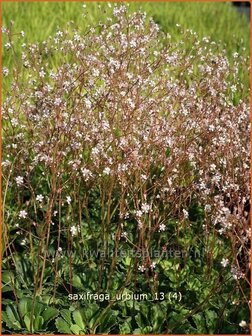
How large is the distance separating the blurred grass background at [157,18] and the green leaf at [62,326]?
3540 mm

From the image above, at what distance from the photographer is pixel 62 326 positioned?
325cm

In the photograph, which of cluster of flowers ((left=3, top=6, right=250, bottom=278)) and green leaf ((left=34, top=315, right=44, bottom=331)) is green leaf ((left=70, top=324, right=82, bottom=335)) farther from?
cluster of flowers ((left=3, top=6, right=250, bottom=278))

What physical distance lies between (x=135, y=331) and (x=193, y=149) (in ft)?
3.72

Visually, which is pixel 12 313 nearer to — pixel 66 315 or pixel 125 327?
pixel 66 315

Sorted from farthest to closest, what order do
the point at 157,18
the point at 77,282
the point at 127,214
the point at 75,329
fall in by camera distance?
1. the point at 157,18
2. the point at 77,282
3. the point at 75,329
4. the point at 127,214

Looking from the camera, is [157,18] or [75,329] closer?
[75,329]

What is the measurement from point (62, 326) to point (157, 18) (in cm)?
593

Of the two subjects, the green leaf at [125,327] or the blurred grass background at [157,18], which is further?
the blurred grass background at [157,18]

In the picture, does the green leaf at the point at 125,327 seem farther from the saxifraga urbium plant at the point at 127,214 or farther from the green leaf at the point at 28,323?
the green leaf at the point at 28,323

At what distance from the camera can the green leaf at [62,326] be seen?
323 cm

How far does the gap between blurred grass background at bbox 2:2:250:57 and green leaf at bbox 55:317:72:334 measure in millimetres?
3540

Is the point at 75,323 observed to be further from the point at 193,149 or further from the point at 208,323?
the point at 193,149

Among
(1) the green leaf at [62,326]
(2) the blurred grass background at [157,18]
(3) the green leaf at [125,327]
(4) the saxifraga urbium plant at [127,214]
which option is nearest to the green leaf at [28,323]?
(4) the saxifraga urbium plant at [127,214]

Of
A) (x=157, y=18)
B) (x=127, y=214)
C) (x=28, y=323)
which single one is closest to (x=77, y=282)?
(x=28, y=323)
